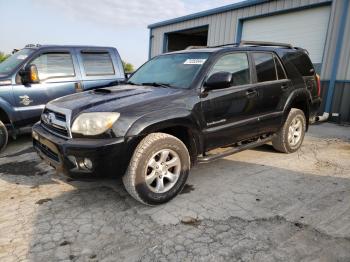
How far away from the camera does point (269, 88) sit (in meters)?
4.41

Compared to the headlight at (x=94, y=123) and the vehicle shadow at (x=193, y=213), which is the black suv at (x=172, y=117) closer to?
the headlight at (x=94, y=123)

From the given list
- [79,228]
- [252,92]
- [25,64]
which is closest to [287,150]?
[252,92]

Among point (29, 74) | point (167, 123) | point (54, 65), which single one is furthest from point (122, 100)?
point (54, 65)

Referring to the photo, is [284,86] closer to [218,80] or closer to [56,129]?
[218,80]

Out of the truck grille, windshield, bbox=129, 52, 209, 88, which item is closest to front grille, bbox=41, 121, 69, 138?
the truck grille

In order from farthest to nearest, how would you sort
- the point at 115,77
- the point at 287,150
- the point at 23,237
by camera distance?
the point at 115,77, the point at 287,150, the point at 23,237

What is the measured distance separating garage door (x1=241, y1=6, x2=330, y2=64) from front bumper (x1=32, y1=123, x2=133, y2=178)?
8.53 metres

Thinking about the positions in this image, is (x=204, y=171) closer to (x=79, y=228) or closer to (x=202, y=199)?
(x=202, y=199)

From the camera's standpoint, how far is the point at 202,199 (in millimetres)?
3432

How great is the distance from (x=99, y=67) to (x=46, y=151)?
3272 mm

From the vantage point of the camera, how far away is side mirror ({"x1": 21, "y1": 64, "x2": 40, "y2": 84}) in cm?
518

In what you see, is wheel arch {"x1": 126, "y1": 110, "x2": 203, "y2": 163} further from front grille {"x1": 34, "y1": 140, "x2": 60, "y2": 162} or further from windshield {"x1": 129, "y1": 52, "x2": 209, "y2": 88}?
front grille {"x1": 34, "y1": 140, "x2": 60, "y2": 162}

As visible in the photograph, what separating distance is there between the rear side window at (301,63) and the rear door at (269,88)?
434 millimetres

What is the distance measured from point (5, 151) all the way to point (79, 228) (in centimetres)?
336
